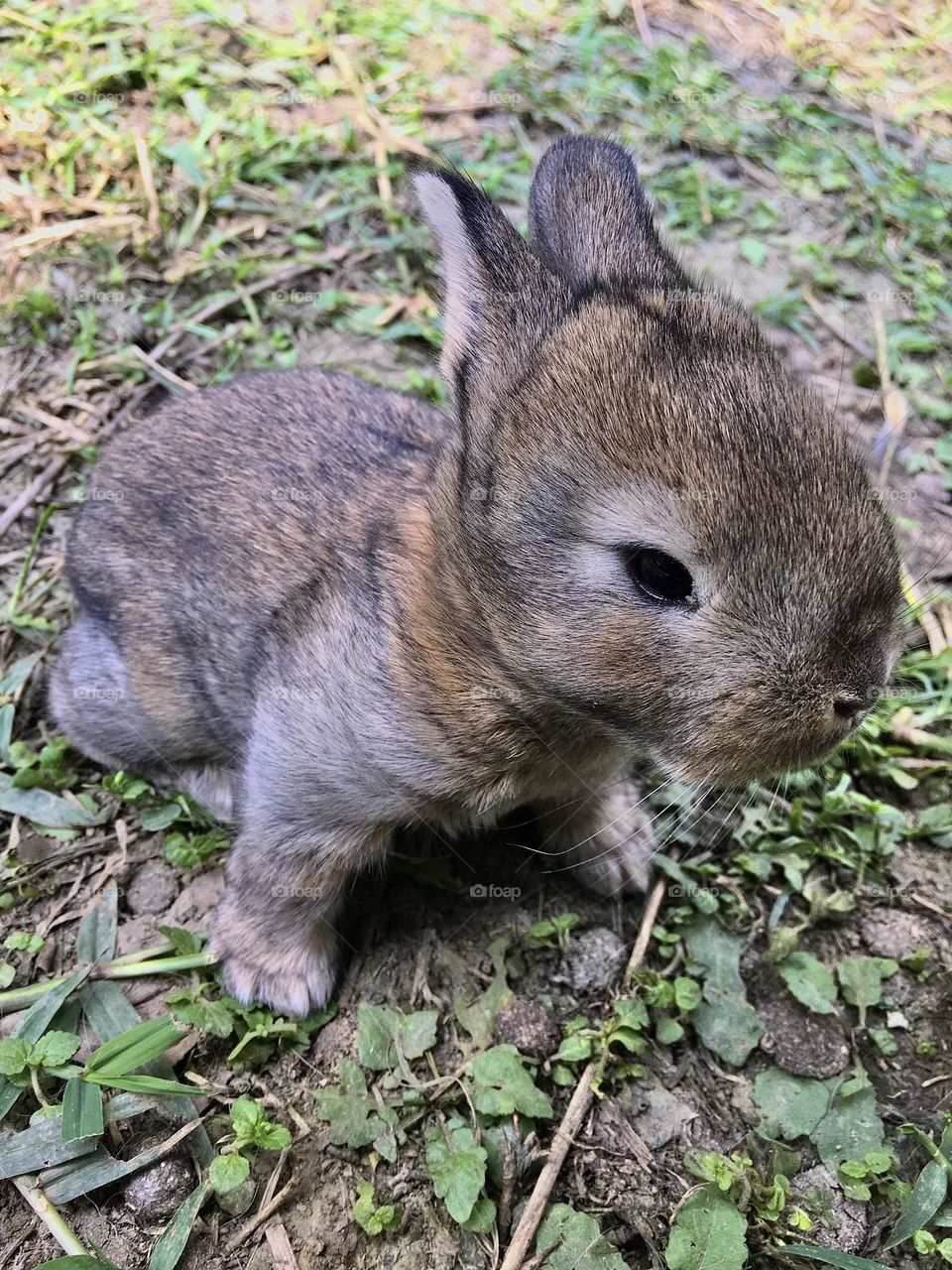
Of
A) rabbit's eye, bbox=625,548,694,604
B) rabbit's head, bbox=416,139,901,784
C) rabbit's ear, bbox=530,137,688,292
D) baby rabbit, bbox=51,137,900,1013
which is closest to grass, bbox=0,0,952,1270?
baby rabbit, bbox=51,137,900,1013

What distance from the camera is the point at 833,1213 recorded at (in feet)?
8.60

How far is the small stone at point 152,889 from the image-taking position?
10.7ft

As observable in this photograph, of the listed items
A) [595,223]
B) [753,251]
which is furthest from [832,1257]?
[753,251]

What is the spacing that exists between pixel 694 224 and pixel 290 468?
135 inches

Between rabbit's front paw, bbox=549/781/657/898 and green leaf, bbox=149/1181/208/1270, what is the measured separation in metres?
1.48

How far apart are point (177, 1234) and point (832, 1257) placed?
1.68 meters

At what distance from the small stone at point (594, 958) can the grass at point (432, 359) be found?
0.19 feet

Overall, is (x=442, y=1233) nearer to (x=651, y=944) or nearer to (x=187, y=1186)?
(x=187, y=1186)

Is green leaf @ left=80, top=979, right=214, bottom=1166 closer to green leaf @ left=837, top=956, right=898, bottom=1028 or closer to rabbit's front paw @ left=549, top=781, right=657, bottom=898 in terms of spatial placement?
rabbit's front paw @ left=549, top=781, right=657, bottom=898

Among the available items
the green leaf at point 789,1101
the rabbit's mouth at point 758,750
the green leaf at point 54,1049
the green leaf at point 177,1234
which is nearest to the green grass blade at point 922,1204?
the green leaf at point 789,1101

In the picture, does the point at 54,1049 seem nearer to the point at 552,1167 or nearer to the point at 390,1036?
the point at 390,1036

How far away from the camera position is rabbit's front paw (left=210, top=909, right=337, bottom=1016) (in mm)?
2930

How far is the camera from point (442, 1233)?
8.44 feet

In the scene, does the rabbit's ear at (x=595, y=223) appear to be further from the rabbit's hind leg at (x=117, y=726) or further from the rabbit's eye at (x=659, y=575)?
the rabbit's hind leg at (x=117, y=726)
